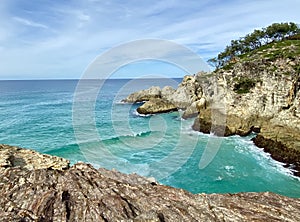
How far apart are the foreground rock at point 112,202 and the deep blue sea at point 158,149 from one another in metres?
11.6

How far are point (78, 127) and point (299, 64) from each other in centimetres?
3821

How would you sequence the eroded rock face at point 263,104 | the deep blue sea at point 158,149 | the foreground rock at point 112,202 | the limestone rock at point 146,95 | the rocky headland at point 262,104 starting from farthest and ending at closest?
the limestone rock at point 146,95, the rocky headland at point 262,104, the eroded rock face at point 263,104, the deep blue sea at point 158,149, the foreground rock at point 112,202

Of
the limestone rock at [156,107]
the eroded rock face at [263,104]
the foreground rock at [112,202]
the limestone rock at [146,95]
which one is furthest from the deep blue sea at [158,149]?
the limestone rock at [146,95]

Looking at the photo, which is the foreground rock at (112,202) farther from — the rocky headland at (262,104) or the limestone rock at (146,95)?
the limestone rock at (146,95)

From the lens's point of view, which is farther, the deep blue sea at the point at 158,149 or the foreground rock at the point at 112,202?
the deep blue sea at the point at 158,149

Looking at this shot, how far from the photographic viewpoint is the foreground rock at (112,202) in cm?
896

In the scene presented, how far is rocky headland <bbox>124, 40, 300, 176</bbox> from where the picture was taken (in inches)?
1120

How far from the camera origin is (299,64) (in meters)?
34.1

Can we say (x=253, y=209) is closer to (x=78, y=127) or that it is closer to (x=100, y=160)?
(x=100, y=160)


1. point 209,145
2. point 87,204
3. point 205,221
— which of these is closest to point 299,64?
point 209,145

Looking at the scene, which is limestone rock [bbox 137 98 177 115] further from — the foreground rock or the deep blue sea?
the foreground rock

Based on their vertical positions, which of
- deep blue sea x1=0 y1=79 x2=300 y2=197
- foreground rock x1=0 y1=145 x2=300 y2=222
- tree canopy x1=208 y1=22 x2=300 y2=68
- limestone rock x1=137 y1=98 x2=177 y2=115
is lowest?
deep blue sea x1=0 y1=79 x2=300 y2=197

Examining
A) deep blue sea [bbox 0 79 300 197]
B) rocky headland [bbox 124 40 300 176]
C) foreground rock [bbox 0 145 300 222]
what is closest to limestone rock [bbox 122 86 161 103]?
deep blue sea [bbox 0 79 300 197]

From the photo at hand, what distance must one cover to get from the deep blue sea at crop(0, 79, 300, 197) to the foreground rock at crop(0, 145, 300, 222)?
38.2 ft
